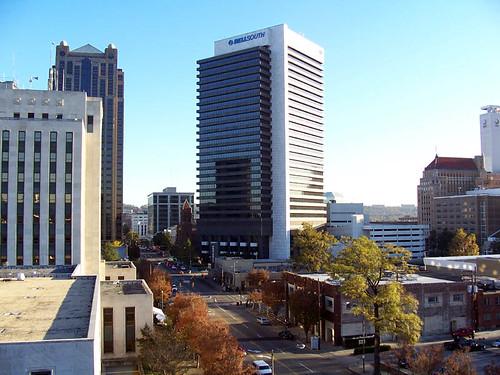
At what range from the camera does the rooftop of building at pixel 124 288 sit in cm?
5978

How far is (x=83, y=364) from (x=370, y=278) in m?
36.5

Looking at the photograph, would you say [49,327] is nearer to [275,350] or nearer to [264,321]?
[275,350]

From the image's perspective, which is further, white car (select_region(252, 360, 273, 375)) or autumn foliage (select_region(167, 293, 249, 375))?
white car (select_region(252, 360, 273, 375))

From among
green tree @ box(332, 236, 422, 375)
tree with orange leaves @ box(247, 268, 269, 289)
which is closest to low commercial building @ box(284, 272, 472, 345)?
green tree @ box(332, 236, 422, 375)

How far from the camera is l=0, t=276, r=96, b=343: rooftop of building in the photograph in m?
27.5

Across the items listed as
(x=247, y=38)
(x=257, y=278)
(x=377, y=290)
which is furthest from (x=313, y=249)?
(x=247, y=38)

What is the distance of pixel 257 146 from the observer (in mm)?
184000

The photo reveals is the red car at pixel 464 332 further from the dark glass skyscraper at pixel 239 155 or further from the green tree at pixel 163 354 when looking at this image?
the dark glass skyscraper at pixel 239 155

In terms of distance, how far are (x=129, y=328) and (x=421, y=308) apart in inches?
1518

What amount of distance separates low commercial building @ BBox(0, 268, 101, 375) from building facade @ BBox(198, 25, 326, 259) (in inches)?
5333

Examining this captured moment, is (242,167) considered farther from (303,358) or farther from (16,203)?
(303,358)

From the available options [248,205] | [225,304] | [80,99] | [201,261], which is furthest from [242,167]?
[80,99]

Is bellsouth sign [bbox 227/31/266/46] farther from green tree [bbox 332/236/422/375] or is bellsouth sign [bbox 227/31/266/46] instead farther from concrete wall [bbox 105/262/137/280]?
green tree [bbox 332/236/422/375]

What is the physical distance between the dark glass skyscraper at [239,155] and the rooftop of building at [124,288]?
116530 millimetres
